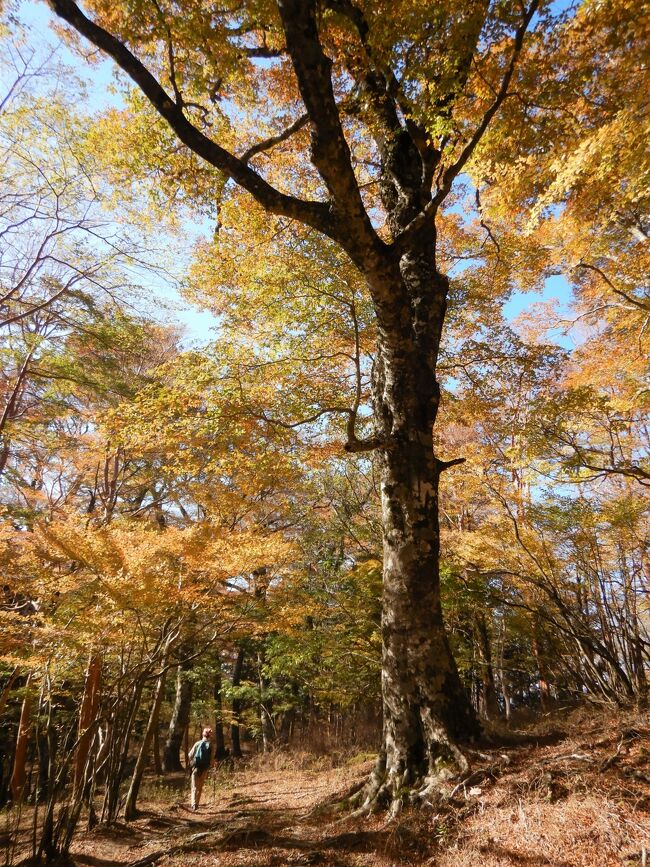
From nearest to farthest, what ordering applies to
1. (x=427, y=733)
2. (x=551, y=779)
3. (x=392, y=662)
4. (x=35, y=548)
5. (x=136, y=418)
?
1. (x=551, y=779)
2. (x=427, y=733)
3. (x=392, y=662)
4. (x=136, y=418)
5. (x=35, y=548)

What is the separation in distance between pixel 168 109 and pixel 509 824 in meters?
5.47

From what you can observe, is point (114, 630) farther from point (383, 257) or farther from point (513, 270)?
point (513, 270)

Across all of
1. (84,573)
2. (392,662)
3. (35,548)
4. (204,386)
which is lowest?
(392,662)

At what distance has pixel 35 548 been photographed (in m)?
9.50

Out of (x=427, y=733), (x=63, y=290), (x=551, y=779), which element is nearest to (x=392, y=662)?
(x=427, y=733)

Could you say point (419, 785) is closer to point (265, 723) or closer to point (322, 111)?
point (322, 111)

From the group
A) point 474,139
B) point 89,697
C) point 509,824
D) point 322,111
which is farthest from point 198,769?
point 474,139

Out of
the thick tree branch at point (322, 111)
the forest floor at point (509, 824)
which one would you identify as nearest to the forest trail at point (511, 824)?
the forest floor at point (509, 824)

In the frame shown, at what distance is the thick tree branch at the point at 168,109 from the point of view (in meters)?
3.29

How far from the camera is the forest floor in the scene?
2.20 m

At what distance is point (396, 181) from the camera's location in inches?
201

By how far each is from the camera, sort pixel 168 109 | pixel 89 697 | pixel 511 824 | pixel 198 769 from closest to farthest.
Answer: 1. pixel 511 824
2. pixel 168 109
3. pixel 89 697
4. pixel 198 769

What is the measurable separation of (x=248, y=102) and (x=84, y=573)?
870 centimetres

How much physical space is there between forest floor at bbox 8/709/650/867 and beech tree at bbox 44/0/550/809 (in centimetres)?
38
